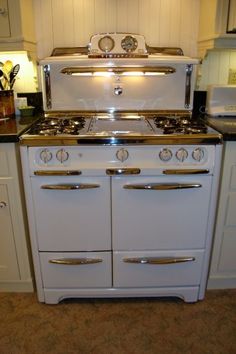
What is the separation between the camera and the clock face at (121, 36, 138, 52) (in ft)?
6.19

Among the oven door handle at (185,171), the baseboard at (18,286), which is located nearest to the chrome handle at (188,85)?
the oven door handle at (185,171)

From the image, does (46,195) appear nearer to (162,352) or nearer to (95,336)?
(95,336)

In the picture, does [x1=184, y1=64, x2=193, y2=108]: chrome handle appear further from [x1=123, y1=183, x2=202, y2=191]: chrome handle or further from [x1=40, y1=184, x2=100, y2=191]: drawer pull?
[x1=40, y1=184, x2=100, y2=191]: drawer pull

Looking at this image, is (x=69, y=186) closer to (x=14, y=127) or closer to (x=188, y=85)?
(x=14, y=127)

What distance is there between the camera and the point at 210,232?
1.63 meters

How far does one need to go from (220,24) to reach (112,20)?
2.17 feet

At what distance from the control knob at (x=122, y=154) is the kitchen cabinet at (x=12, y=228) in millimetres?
495

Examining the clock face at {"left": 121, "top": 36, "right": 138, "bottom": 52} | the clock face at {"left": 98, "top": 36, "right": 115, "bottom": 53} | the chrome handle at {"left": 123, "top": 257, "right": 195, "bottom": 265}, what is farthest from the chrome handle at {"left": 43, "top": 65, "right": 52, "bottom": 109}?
the chrome handle at {"left": 123, "top": 257, "right": 195, "bottom": 265}

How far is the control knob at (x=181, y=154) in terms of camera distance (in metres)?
1.48

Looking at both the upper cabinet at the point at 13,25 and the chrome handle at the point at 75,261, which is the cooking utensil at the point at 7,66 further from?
the chrome handle at the point at 75,261

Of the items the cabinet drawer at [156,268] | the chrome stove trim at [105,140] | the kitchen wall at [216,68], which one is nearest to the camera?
the chrome stove trim at [105,140]

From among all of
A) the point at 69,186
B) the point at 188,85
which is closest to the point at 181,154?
the point at 69,186

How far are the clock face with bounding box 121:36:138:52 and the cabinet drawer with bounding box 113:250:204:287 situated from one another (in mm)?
1199

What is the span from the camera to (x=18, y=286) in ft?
5.99
